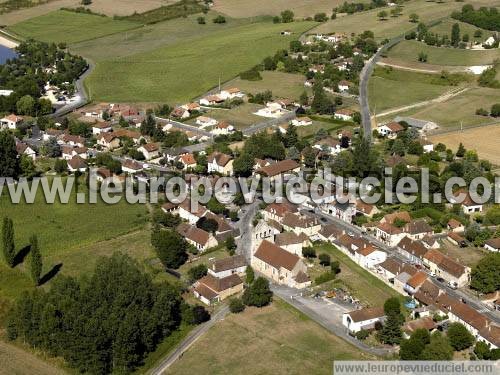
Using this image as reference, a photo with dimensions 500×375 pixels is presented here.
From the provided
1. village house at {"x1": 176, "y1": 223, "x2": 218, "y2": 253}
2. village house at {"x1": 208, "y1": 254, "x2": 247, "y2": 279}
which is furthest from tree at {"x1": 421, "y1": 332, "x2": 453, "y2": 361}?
village house at {"x1": 176, "y1": 223, "x2": 218, "y2": 253}

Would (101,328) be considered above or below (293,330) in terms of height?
above

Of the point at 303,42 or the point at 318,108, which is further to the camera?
the point at 303,42

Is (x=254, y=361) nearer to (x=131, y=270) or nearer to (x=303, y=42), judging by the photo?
(x=131, y=270)

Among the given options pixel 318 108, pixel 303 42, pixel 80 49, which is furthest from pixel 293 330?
pixel 80 49

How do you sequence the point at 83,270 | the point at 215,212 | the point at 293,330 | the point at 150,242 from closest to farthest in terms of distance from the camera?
the point at 293,330, the point at 83,270, the point at 150,242, the point at 215,212

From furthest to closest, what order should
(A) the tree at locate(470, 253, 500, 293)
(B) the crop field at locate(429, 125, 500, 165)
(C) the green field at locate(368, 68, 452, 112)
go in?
(C) the green field at locate(368, 68, 452, 112) → (B) the crop field at locate(429, 125, 500, 165) → (A) the tree at locate(470, 253, 500, 293)

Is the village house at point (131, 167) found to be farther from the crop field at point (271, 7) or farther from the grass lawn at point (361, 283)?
the crop field at point (271, 7)

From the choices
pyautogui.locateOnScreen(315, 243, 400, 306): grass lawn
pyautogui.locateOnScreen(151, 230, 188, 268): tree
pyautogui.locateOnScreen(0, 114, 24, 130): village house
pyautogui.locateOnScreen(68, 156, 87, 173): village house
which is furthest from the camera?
pyautogui.locateOnScreen(0, 114, 24, 130): village house

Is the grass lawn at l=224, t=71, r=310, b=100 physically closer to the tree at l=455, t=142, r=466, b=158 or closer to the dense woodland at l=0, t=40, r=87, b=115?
the dense woodland at l=0, t=40, r=87, b=115
